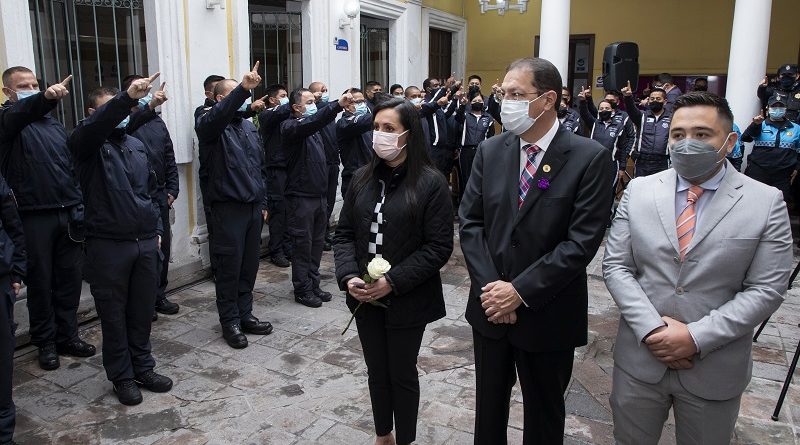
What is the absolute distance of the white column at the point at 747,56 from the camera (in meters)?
8.89

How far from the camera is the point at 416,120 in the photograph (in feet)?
10.1

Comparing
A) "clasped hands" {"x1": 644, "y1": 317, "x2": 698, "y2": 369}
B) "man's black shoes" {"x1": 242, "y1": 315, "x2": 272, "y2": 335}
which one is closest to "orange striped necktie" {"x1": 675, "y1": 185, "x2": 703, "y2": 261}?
"clasped hands" {"x1": 644, "y1": 317, "x2": 698, "y2": 369}

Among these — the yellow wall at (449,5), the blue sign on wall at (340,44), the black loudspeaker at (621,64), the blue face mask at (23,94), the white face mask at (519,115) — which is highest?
the yellow wall at (449,5)

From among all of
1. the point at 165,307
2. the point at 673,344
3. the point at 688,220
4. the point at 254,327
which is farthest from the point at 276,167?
the point at 673,344

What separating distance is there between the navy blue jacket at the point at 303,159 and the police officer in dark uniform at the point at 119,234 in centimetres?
175

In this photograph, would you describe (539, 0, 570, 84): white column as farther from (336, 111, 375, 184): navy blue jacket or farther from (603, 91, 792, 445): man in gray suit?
(603, 91, 792, 445): man in gray suit

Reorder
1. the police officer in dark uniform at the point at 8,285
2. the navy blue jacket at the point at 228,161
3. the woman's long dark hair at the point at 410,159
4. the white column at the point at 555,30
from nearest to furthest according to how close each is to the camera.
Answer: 1. the woman's long dark hair at the point at 410,159
2. the police officer in dark uniform at the point at 8,285
3. the navy blue jacket at the point at 228,161
4. the white column at the point at 555,30

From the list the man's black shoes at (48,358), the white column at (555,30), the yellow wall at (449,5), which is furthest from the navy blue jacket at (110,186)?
the yellow wall at (449,5)

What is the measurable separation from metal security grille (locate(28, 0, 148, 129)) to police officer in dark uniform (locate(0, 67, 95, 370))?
123 centimetres

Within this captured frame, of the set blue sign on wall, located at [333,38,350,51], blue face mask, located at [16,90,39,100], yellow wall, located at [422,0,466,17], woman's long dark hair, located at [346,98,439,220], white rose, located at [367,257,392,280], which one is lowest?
white rose, located at [367,257,392,280]

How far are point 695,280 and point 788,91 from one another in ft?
27.9

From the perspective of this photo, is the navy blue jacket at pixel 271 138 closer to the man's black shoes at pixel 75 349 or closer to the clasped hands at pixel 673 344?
the man's black shoes at pixel 75 349

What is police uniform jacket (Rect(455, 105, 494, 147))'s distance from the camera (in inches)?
380

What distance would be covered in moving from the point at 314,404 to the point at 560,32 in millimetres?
7726
